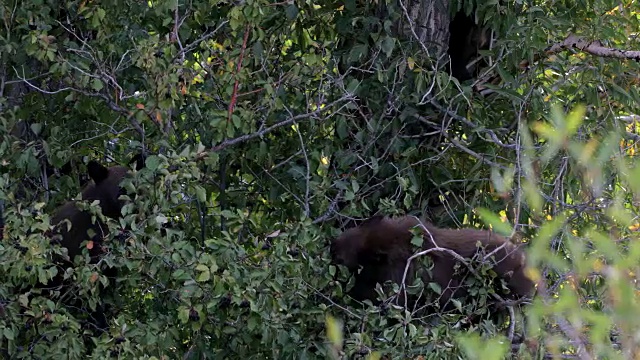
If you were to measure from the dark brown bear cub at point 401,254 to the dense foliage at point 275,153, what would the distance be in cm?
24

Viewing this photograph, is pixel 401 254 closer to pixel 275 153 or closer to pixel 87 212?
pixel 275 153

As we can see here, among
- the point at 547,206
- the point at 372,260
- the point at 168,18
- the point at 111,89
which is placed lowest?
the point at 372,260

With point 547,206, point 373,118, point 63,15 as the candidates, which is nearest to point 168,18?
point 63,15

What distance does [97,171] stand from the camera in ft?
23.1

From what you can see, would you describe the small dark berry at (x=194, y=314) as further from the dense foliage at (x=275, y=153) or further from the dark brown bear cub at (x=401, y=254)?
the dark brown bear cub at (x=401, y=254)

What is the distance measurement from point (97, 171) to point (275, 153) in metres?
1.30

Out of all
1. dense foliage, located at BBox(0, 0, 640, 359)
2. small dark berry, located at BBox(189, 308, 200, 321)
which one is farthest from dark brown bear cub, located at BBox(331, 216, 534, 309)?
small dark berry, located at BBox(189, 308, 200, 321)

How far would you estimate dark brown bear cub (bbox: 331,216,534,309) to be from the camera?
21.1ft

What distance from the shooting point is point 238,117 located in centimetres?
570

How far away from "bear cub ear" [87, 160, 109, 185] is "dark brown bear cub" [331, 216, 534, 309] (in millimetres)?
1687

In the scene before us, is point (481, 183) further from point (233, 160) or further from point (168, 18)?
point (168, 18)

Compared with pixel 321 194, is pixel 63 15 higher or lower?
higher

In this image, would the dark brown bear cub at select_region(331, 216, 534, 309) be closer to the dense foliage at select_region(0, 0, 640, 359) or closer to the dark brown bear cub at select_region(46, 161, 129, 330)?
the dense foliage at select_region(0, 0, 640, 359)

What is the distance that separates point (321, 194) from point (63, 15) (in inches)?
79.2
